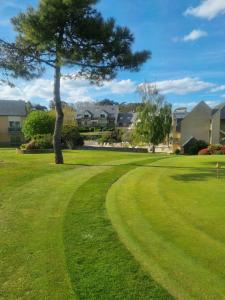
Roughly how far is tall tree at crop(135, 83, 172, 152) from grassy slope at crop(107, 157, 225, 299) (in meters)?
34.0

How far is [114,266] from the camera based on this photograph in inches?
193

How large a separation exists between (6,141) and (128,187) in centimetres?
5225

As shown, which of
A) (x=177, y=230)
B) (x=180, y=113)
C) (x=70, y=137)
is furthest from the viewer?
(x=180, y=113)

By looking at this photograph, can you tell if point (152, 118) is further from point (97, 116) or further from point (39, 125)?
point (97, 116)

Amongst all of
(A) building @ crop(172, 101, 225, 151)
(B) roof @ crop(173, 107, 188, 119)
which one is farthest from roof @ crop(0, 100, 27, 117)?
(A) building @ crop(172, 101, 225, 151)

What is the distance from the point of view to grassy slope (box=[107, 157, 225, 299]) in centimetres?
451

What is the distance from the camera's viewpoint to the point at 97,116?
10294 centimetres

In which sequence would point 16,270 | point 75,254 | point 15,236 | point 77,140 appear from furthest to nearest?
point 77,140 < point 15,236 < point 75,254 < point 16,270

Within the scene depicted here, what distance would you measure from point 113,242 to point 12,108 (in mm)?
57468

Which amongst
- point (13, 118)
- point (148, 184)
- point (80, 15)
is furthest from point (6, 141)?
point (148, 184)

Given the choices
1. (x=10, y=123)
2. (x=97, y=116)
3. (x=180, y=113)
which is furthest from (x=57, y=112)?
(x=97, y=116)

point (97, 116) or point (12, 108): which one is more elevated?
point (97, 116)

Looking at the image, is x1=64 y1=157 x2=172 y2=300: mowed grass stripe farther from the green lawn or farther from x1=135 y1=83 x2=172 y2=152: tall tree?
x1=135 y1=83 x2=172 y2=152: tall tree

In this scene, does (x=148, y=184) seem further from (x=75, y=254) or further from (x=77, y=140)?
(x=77, y=140)
